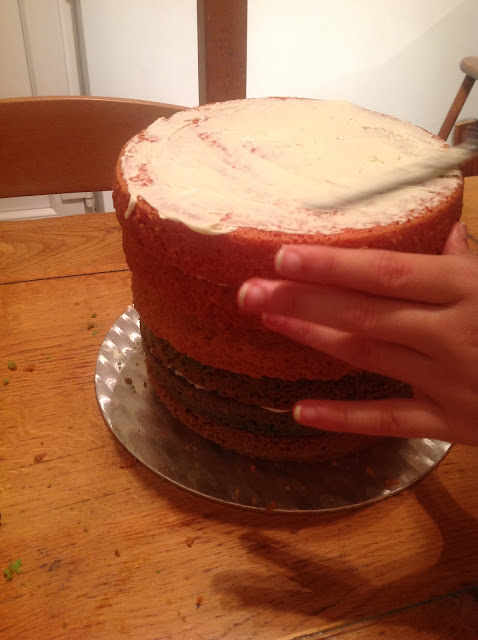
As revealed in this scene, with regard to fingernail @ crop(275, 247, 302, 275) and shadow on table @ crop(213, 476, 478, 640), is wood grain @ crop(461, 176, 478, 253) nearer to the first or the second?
shadow on table @ crop(213, 476, 478, 640)

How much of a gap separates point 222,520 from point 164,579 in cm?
9

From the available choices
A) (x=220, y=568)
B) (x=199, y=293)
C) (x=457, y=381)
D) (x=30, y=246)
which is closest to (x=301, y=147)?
(x=199, y=293)

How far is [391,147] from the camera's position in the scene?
694 mm

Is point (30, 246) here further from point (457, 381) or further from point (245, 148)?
point (457, 381)

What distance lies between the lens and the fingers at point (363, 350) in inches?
18.5

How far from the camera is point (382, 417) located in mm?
500

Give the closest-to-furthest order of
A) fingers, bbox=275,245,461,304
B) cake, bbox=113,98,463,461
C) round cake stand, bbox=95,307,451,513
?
fingers, bbox=275,245,461,304 → cake, bbox=113,98,463,461 → round cake stand, bbox=95,307,451,513

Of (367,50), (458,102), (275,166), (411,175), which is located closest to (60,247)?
(275,166)

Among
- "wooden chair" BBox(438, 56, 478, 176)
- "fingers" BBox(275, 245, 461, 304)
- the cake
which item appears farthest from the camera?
"wooden chair" BBox(438, 56, 478, 176)

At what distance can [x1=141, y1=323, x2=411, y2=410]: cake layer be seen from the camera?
62cm

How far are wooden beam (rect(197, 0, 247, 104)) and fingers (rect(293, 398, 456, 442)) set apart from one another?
110 cm

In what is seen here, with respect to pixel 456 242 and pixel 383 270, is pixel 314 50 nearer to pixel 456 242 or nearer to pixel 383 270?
pixel 456 242

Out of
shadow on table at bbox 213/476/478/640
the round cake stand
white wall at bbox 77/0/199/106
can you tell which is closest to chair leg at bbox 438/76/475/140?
white wall at bbox 77/0/199/106

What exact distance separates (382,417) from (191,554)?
268 mm
